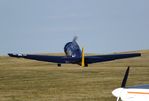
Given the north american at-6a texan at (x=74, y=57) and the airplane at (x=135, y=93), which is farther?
the north american at-6a texan at (x=74, y=57)

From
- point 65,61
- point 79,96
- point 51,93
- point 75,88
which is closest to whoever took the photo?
point 79,96

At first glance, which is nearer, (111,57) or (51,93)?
(51,93)

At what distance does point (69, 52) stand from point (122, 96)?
39.7 meters

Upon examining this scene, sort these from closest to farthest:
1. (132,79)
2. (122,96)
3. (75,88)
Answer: (122,96) < (75,88) < (132,79)

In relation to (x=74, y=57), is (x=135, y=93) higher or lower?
lower

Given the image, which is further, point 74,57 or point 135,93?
point 74,57

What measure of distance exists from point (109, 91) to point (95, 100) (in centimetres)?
452

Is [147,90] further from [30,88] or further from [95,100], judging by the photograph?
[30,88]

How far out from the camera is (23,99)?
28.9 metres

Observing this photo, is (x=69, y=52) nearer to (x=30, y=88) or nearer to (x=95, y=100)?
(x=30, y=88)

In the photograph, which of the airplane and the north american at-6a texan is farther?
the north american at-6a texan

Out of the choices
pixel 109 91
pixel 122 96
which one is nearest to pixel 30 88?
pixel 109 91

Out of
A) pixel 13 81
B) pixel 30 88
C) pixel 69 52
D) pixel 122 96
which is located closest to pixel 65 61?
pixel 69 52

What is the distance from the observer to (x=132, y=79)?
135ft
